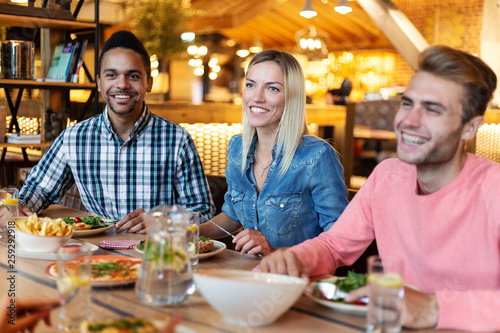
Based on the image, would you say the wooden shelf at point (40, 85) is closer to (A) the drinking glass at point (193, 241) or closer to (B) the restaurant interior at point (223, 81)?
(B) the restaurant interior at point (223, 81)

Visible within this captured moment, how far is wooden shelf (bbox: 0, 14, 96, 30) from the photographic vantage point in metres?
3.89

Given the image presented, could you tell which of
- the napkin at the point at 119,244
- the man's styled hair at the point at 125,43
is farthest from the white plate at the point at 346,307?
the man's styled hair at the point at 125,43

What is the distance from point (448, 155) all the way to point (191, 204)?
1.43 metres

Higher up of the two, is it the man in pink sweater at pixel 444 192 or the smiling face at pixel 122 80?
the smiling face at pixel 122 80

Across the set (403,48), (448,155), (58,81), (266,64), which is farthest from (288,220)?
(403,48)

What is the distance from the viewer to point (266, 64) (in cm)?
238

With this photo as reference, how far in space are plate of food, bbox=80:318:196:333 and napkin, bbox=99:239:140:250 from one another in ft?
2.77

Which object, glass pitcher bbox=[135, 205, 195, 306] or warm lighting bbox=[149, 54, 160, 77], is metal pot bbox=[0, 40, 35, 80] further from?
warm lighting bbox=[149, 54, 160, 77]

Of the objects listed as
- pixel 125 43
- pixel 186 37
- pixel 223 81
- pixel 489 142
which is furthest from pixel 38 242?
pixel 223 81

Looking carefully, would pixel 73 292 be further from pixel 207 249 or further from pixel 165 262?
pixel 207 249

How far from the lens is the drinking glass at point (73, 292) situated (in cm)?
127

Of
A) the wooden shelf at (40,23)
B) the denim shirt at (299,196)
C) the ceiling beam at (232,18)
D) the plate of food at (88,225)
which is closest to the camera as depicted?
the plate of food at (88,225)

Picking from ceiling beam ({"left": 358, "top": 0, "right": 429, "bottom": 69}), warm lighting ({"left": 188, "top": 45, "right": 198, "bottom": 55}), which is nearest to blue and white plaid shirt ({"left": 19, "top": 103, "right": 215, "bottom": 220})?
ceiling beam ({"left": 358, "top": 0, "right": 429, "bottom": 69})

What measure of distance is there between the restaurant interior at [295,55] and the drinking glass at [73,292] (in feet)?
5.13
